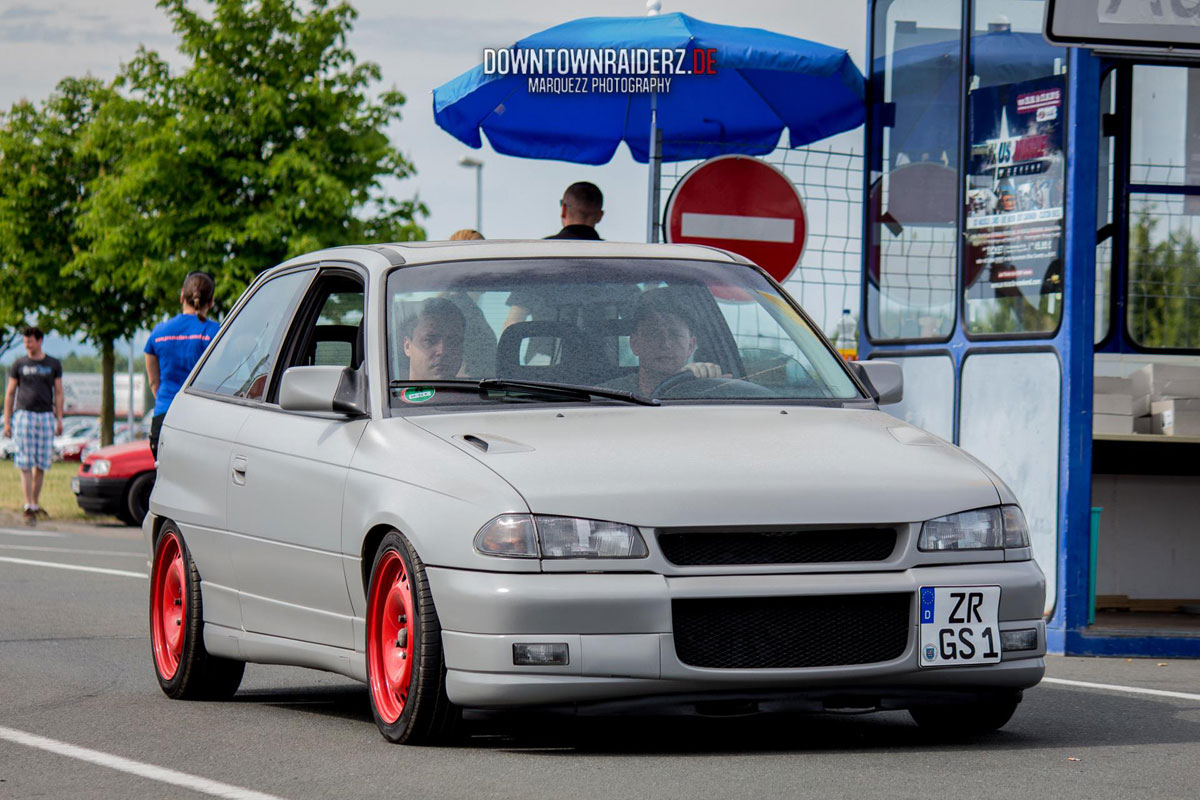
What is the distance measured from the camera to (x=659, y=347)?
6.96 metres

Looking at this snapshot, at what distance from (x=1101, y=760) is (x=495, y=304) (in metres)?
2.46

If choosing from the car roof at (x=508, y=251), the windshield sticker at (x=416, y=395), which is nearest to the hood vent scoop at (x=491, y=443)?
the windshield sticker at (x=416, y=395)

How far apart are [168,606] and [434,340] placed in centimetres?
210

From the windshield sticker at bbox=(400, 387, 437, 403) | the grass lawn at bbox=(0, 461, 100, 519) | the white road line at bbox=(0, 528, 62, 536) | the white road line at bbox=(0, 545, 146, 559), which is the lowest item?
the grass lawn at bbox=(0, 461, 100, 519)

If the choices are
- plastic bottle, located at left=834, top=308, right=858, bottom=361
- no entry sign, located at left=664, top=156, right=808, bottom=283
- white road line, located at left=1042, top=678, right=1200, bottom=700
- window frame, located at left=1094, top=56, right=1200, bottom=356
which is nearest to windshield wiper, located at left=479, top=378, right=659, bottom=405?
white road line, located at left=1042, top=678, right=1200, bottom=700

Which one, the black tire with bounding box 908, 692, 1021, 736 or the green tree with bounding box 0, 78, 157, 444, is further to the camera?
the green tree with bounding box 0, 78, 157, 444

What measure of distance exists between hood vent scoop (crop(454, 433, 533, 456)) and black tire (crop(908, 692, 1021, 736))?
1519 mm

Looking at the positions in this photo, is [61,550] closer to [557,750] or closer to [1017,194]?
[1017,194]

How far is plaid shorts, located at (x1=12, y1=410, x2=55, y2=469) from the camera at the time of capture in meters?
21.8

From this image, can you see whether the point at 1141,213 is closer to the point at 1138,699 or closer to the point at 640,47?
the point at 640,47

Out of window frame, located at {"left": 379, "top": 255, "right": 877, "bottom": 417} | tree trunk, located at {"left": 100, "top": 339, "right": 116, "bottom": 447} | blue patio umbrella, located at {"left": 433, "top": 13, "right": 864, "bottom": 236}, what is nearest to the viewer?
window frame, located at {"left": 379, "top": 255, "right": 877, "bottom": 417}

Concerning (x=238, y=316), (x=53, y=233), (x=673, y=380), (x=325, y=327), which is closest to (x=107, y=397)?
(x=53, y=233)

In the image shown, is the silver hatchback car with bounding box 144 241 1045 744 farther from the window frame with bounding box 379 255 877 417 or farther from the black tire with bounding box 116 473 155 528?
the black tire with bounding box 116 473 155 528

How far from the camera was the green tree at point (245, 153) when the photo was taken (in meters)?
38.9
